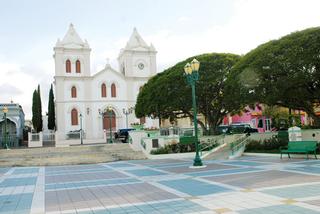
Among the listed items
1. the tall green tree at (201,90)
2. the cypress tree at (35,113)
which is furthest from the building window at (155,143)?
the cypress tree at (35,113)

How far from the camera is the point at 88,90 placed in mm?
52312

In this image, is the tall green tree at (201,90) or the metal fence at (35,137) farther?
the metal fence at (35,137)

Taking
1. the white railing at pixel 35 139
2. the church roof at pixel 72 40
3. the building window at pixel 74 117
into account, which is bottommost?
the white railing at pixel 35 139

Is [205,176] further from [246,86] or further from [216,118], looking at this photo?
[216,118]

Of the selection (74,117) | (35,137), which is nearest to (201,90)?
(35,137)

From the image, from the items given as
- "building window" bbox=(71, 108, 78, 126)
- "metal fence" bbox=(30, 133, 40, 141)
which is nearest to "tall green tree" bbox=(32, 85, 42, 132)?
"building window" bbox=(71, 108, 78, 126)

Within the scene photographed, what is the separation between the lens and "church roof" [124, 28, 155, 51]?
186ft

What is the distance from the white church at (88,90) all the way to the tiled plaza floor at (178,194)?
38252mm

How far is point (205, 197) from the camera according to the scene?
29.1ft

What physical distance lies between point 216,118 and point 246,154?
1217 cm

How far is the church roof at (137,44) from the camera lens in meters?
56.7

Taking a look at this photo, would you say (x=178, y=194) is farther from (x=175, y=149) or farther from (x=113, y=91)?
(x=113, y=91)

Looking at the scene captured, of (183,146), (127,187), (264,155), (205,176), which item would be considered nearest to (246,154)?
(264,155)

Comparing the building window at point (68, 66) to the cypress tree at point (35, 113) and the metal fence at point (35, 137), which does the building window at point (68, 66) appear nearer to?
the cypress tree at point (35, 113)
